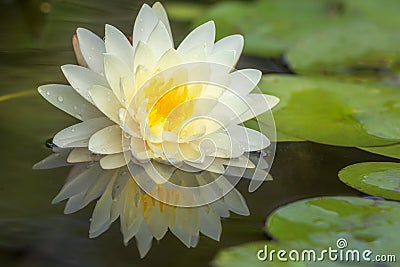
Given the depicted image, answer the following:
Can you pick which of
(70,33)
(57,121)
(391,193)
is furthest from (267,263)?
(70,33)

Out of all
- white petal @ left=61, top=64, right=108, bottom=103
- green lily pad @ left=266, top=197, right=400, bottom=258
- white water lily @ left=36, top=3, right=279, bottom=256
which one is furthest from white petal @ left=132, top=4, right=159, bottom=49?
green lily pad @ left=266, top=197, right=400, bottom=258

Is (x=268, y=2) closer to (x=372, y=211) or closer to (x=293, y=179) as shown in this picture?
(x=293, y=179)

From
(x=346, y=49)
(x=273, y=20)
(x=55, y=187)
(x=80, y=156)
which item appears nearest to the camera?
(x=55, y=187)

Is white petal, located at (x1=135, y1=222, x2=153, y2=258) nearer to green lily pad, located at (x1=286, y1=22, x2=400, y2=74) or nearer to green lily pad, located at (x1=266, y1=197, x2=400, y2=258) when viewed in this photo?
green lily pad, located at (x1=266, y1=197, x2=400, y2=258)

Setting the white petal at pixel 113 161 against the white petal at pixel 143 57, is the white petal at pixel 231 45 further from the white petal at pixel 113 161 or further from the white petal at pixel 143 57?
the white petal at pixel 113 161

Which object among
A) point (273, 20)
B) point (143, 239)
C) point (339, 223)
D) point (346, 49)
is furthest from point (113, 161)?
point (273, 20)

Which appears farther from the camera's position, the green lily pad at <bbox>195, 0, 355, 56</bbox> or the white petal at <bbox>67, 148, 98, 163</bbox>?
the green lily pad at <bbox>195, 0, 355, 56</bbox>

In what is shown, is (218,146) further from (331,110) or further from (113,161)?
(331,110)
